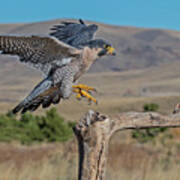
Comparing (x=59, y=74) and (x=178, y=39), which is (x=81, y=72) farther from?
(x=178, y=39)

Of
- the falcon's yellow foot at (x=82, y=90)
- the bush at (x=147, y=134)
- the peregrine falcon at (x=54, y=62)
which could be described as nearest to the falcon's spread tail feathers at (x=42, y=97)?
the peregrine falcon at (x=54, y=62)

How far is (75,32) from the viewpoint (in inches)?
281

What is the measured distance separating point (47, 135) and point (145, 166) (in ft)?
20.2

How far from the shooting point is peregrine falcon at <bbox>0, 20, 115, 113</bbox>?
5781 mm

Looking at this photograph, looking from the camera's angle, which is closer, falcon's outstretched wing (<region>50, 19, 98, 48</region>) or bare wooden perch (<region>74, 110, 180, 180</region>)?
bare wooden perch (<region>74, 110, 180, 180</region>)

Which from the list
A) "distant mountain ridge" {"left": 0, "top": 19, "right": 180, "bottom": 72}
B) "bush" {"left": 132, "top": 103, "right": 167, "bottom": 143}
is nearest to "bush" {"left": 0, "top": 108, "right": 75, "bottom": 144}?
"bush" {"left": 132, "top": 103, "right": 167, "bottom": 143}

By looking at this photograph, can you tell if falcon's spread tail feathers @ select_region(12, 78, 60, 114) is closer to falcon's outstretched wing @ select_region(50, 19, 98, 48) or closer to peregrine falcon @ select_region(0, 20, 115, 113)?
peregrine falcon @ select_region(0, 20, 115, 113)

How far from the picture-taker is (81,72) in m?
6.22

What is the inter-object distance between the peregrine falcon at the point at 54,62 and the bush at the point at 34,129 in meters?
6.87

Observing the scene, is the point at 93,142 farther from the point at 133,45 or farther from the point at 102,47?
the point at 133,45

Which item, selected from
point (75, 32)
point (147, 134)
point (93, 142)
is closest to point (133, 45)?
point (147, 134)

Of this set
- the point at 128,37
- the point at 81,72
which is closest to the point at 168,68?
the point at 128,37

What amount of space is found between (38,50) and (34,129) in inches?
298

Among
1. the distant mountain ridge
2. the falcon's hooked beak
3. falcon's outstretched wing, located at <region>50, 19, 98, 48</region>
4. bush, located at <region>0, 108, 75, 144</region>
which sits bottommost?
the distant mountain ridge
